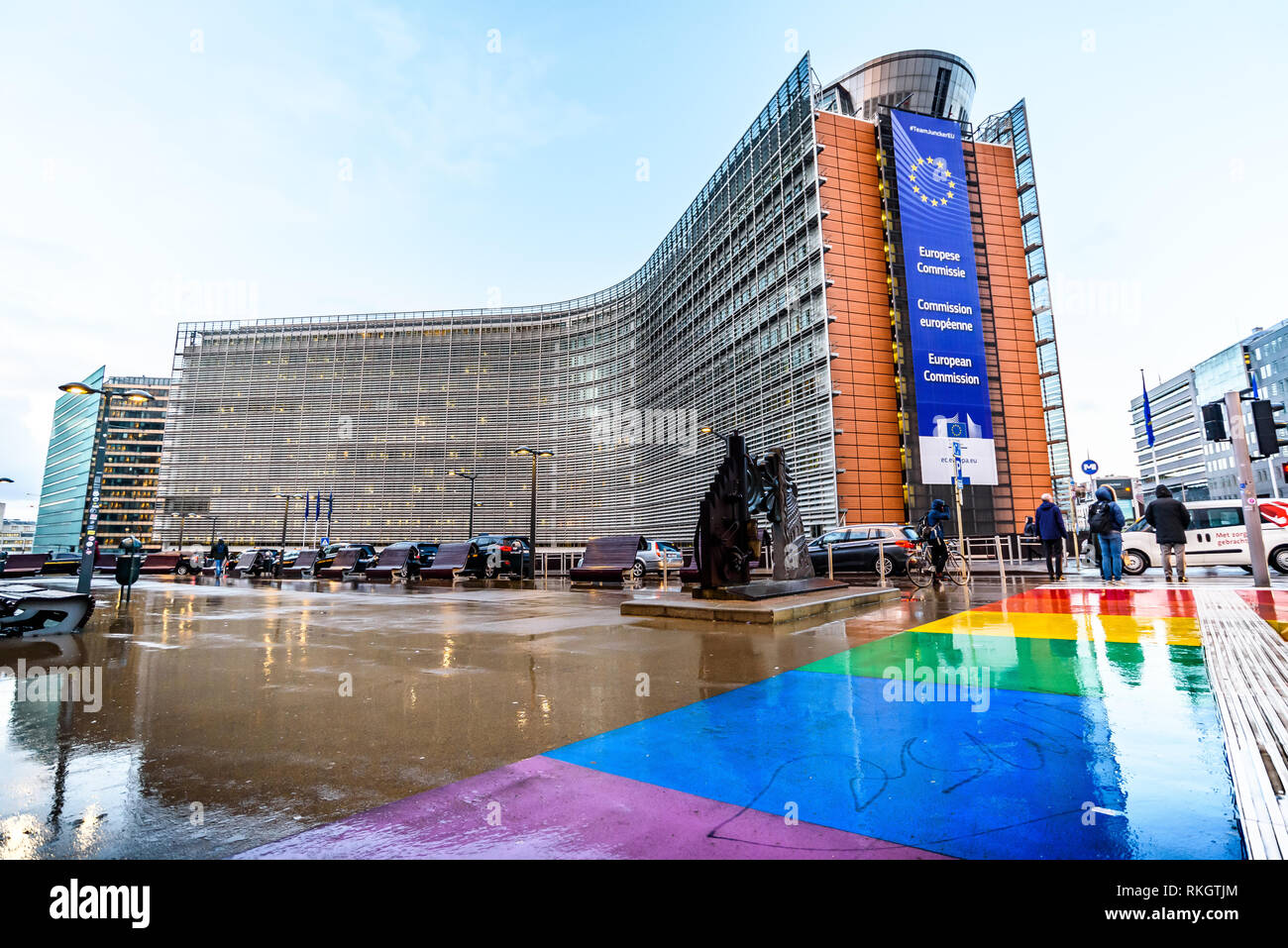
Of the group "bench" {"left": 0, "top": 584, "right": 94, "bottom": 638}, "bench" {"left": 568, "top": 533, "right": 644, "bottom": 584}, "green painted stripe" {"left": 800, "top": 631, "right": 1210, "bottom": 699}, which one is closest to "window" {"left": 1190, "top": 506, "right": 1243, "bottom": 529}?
"green painted stripe" {"left": 800, "top": 631, "right": 1210, "bottom": 699}

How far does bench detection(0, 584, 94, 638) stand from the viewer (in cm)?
714

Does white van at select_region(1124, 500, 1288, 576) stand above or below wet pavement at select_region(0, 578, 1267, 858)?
above

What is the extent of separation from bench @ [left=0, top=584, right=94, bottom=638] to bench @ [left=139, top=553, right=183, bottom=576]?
2799 centimetres

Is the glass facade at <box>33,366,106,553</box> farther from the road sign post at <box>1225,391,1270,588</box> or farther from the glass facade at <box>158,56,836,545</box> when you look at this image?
the road sign post at <box>1225,391,1270,588</box>

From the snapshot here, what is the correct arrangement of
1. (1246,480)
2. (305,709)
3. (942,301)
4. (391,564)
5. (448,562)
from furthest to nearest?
(942,301)
(391,564)
(448,562)
(1246,480)
(305,709)

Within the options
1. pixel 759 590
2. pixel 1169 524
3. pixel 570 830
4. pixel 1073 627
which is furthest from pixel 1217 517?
pixel 570 830

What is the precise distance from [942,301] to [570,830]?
41.9 m

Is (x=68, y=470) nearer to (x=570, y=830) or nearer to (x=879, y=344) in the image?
(x=879, y=344)

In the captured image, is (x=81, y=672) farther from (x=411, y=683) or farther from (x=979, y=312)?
(x=979, y=312)

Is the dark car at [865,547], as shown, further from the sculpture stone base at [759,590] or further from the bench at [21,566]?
the bench at [21,566]

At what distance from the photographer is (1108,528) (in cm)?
1331

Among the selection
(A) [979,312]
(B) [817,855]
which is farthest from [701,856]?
(A) [979,312]

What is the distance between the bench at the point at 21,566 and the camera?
19750 mm

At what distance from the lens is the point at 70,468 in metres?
127
